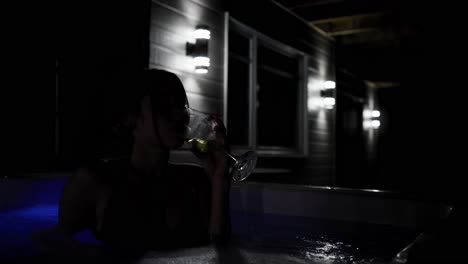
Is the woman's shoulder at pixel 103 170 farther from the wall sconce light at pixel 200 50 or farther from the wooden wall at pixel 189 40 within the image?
the wall sconce light at pixel 200 50

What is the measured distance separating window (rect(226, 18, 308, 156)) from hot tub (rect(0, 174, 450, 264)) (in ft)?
8.38

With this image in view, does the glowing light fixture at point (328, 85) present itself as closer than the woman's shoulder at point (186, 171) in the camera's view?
No

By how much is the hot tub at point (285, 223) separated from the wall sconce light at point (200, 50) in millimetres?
1860

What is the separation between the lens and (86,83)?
336 centimetres

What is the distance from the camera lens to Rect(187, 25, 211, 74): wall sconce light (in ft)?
13.6

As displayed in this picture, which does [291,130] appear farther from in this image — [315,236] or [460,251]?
[460,251]

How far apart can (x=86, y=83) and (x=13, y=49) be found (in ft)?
1.88

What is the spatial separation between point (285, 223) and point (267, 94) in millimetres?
5718

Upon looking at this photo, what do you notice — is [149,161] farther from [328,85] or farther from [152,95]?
[328,85]

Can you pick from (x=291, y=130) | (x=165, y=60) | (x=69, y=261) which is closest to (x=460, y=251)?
(x=69, y=261)

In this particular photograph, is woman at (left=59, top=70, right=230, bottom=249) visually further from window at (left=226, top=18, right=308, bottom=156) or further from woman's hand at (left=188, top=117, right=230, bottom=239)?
window at (left=226, top=18, right=308, bottom=156)

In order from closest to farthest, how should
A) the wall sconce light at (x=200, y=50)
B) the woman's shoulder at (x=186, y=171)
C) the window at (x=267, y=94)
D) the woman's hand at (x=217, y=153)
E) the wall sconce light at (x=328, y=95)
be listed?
the woman's hand at (x=217, y=153), the woman's shoulder at (x=186, y=171), the wall sconce light at (x=200, y=50), the window at (x=267, y=94), the wall sconce light at (x=328, y=95)

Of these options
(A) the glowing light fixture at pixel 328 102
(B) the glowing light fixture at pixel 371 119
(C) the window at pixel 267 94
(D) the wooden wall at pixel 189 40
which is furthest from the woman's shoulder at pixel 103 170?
(B) the glowing light fixture at pixel 371 119

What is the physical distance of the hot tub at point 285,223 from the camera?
5.30 feet
